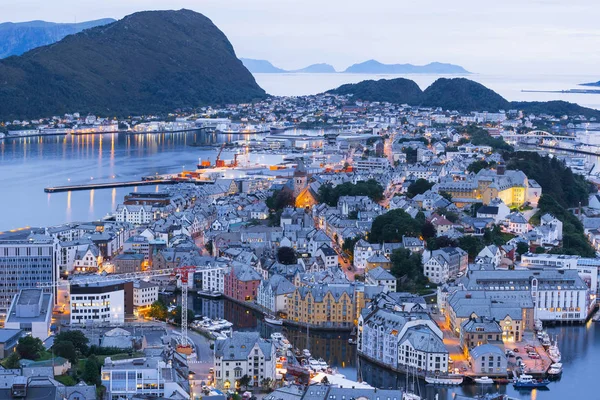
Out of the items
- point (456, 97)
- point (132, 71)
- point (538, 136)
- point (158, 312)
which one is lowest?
point (158, 312)

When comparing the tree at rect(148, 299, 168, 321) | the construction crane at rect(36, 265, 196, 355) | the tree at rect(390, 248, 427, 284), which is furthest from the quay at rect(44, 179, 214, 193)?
the tree at rect(148, 299, 168, 321)

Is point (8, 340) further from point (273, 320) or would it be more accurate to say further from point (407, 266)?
point (407, 266)

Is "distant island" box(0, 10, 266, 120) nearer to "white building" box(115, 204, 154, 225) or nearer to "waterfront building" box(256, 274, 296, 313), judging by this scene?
"white building" box(115, 204, 154, 225)

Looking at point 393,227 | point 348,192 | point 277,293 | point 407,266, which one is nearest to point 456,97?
point 348,192

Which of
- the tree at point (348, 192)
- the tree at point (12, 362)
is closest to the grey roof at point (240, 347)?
the tree at point (12, 362)

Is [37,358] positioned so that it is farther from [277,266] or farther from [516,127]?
[516,127]

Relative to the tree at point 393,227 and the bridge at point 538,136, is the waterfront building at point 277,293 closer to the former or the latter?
the tree at point 393,227
